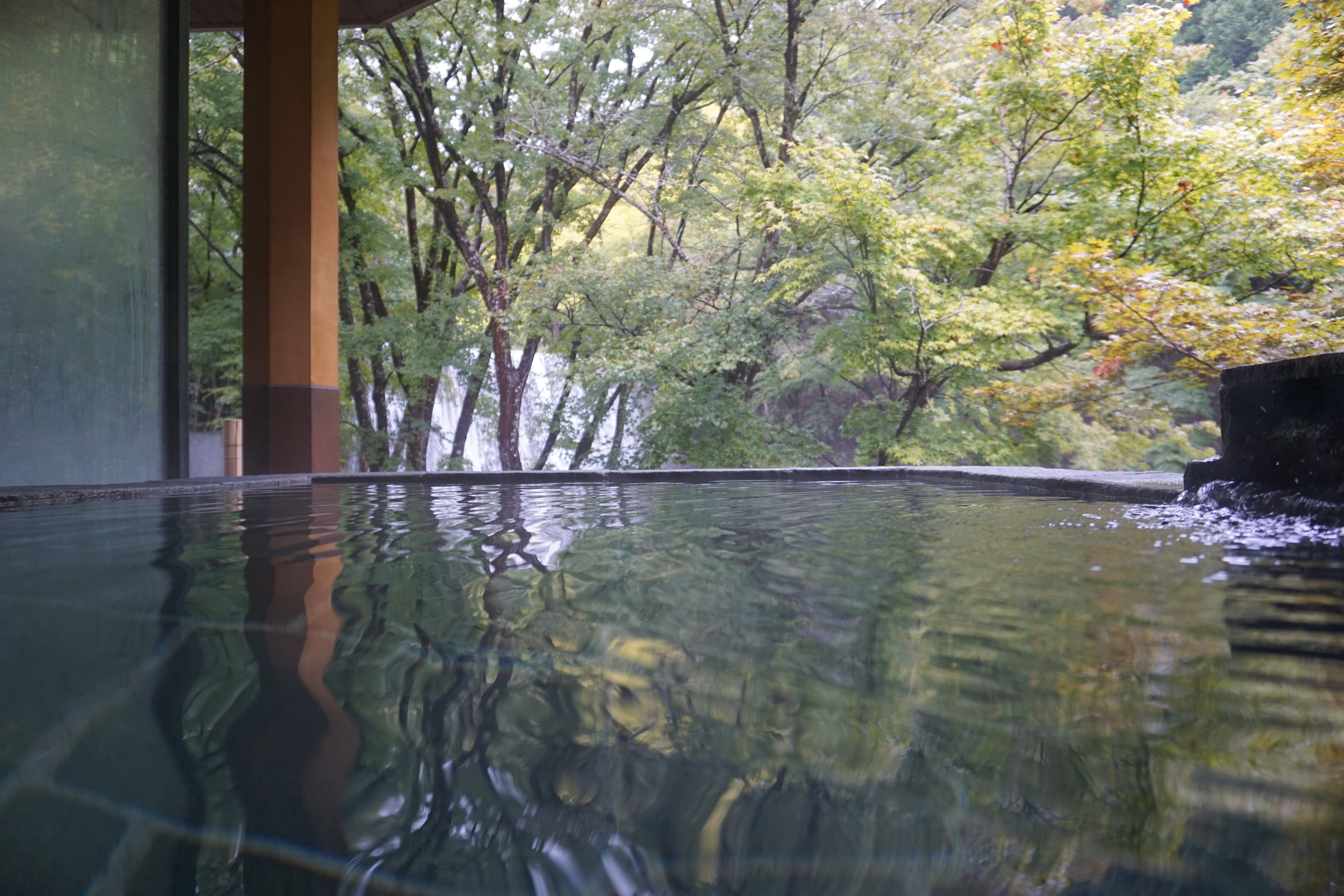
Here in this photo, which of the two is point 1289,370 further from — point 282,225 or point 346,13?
point 346,13

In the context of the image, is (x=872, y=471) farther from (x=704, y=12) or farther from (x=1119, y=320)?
(x=704, y=12)

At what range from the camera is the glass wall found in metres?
4.48

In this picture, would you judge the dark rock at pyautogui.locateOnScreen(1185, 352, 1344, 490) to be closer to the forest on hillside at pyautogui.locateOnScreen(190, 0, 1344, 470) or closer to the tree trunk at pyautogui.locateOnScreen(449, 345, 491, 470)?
the forest on hillside at pyautogui.locateOnScreen(190, 0, 1344, 470)

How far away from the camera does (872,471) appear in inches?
225

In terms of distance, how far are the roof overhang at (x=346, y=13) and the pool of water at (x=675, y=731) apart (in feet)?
20.7


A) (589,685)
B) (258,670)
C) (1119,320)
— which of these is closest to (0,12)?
(258,670)

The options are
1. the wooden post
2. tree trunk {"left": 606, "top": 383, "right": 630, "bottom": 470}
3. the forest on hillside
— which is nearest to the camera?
the forest on hillside

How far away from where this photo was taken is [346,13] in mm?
6891

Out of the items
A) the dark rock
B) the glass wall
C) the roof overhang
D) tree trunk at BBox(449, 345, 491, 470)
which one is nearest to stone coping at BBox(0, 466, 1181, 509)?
the dark rock

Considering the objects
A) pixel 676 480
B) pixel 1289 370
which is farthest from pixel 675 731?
pixel 676 480

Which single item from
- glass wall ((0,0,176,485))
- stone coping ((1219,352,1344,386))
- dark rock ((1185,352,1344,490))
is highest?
glass wall ((0,0,176,485))

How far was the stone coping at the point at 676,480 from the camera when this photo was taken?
11.5 ft

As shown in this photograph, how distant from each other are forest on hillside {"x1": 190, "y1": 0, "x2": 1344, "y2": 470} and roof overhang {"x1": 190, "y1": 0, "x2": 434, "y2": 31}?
1.04 ft

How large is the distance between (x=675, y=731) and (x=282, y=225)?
6.11 m
